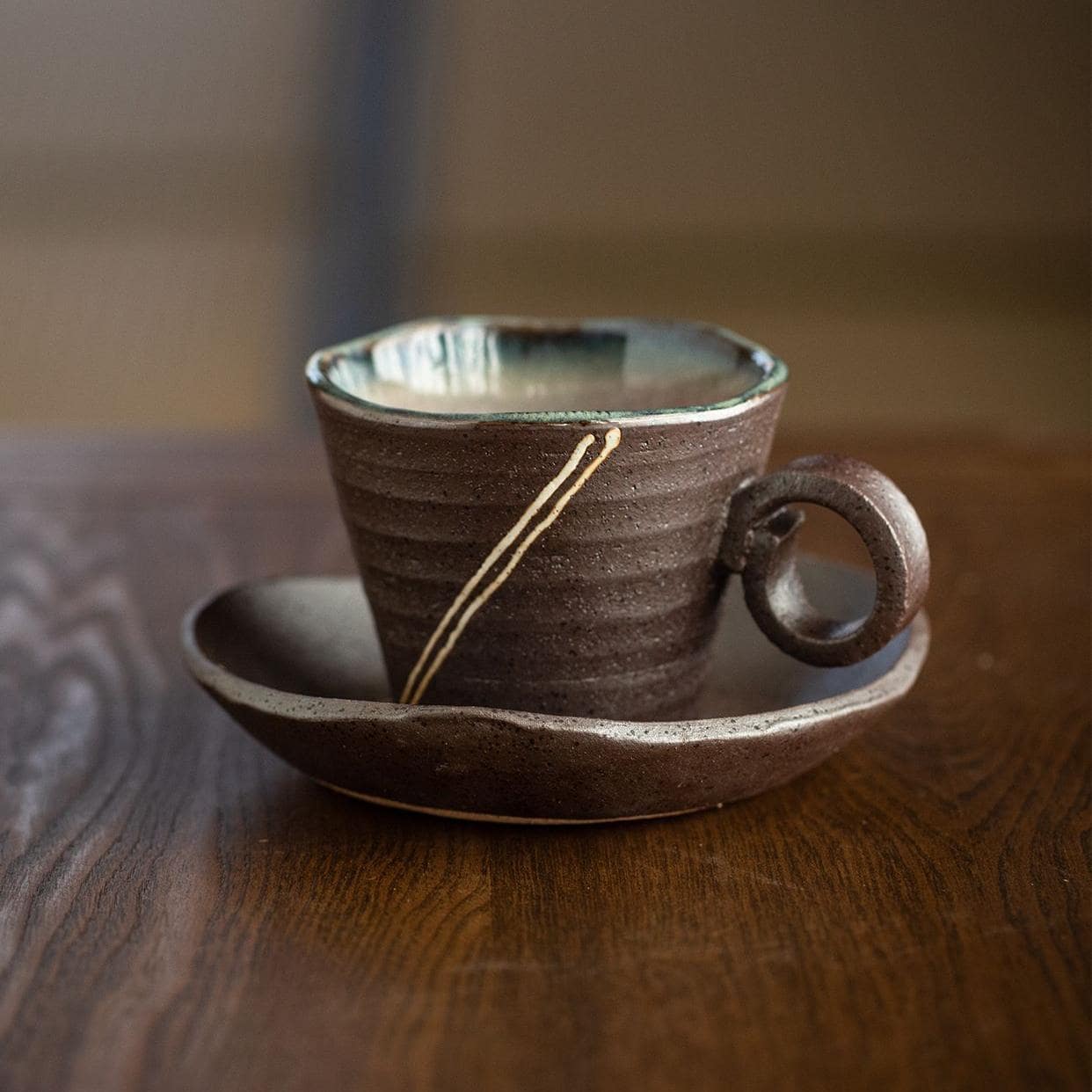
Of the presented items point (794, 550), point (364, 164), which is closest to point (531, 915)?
point (794, 550)

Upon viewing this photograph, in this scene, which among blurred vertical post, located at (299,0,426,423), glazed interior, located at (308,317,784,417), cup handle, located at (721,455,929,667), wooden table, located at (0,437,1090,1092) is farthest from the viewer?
blurred vertical post, located at (299,0,426,423)

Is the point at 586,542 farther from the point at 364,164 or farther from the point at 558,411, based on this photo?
the point at 364,164

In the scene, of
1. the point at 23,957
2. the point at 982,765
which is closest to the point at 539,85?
the point at 982,765

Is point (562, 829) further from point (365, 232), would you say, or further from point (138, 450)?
point (365, 232)

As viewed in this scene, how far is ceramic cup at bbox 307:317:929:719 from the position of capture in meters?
0.45

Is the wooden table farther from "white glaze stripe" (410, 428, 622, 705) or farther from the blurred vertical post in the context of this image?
the blurred vertical post

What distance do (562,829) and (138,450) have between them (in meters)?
0.60

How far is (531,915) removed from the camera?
42 centimetres

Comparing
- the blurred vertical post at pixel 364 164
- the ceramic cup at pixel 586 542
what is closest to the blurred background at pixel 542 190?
the blurred vertical post at pixel 364 164

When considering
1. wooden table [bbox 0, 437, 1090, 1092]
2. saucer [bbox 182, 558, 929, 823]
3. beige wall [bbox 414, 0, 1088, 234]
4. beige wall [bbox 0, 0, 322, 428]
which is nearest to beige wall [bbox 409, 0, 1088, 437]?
beige wall [bbox 414, 0, 1088, 234]

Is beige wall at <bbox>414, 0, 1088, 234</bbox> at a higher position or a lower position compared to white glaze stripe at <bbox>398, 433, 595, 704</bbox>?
lower

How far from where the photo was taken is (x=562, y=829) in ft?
1.56

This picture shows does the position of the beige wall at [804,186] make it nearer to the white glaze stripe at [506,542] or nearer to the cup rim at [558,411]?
the cup rim at [558,411]

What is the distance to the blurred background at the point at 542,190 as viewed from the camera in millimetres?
1730
